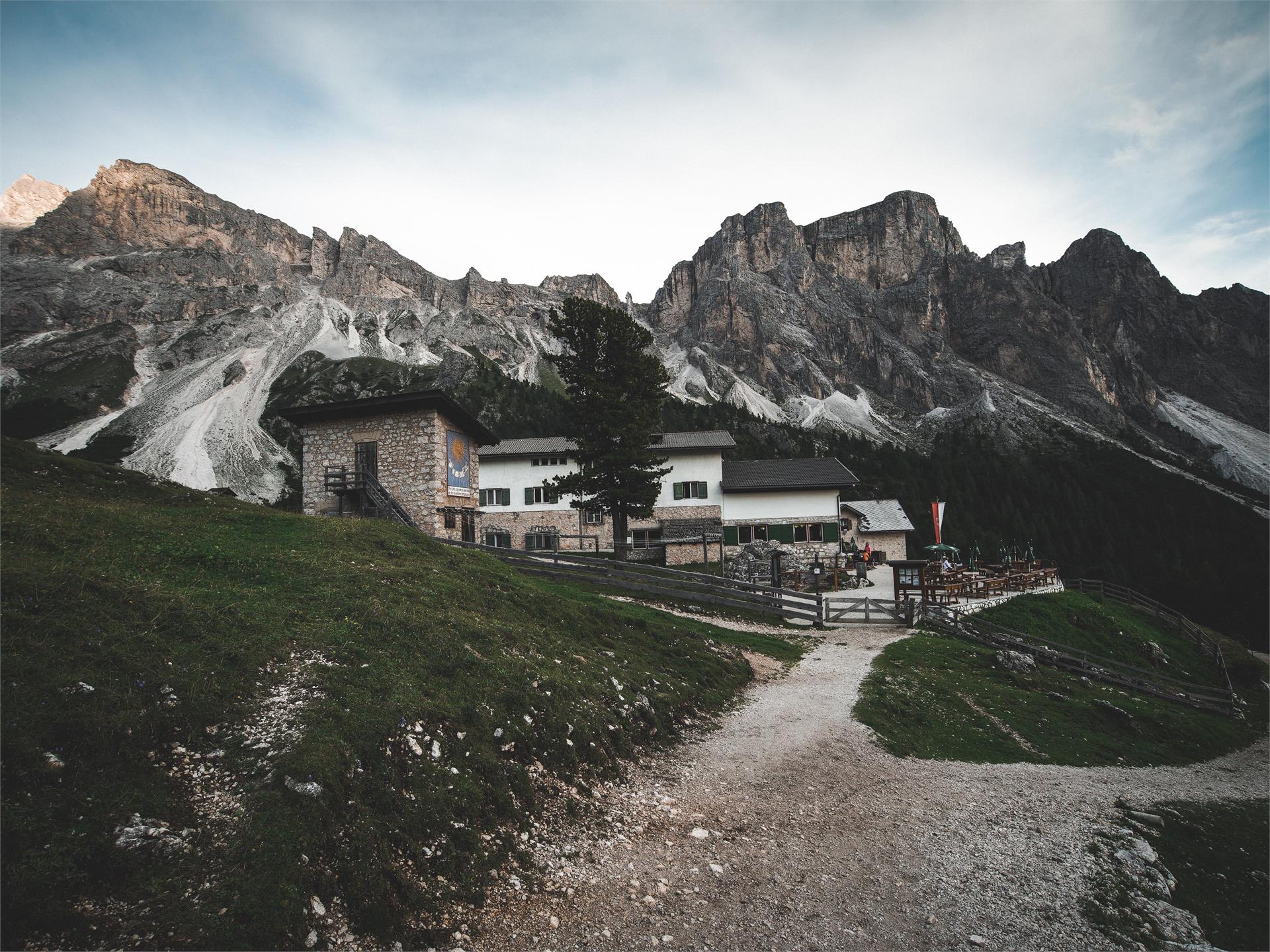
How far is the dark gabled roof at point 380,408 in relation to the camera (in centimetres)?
2780

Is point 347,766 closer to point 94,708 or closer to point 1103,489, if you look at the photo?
point 94,708

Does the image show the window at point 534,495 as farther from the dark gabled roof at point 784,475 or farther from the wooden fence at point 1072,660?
the wooden fence at point 1072,660

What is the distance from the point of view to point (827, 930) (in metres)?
5.86

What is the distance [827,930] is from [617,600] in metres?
16.2

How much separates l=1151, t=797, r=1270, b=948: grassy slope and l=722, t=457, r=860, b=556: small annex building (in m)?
33.4

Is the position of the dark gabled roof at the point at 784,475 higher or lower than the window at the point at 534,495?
higher

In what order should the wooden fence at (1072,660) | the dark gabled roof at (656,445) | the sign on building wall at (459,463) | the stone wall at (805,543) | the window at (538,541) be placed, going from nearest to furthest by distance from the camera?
the wooden fence at (1072,660) < the sign on building wall at (459,463) < the stone wall at (805,543) < the dark gabled roof at (656,445) < the window at (538,541)

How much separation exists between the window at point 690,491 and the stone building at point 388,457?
827 inches

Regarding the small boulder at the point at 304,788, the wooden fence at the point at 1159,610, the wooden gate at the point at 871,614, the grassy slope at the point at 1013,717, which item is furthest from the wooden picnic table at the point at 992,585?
the small boulder at the point at 304,788

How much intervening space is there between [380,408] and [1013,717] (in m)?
29.1

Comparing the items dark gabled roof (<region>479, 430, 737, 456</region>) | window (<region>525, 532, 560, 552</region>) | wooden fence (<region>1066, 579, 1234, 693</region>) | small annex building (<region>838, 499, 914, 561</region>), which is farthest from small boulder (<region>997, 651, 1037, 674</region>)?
small annex building (<region>838, 499, 914, 561</region>)

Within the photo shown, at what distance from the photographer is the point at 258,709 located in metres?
6.72

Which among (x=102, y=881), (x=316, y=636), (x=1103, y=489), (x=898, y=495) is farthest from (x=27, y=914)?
(x=1103, y=489)

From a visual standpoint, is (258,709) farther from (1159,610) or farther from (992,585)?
(1159,610)
